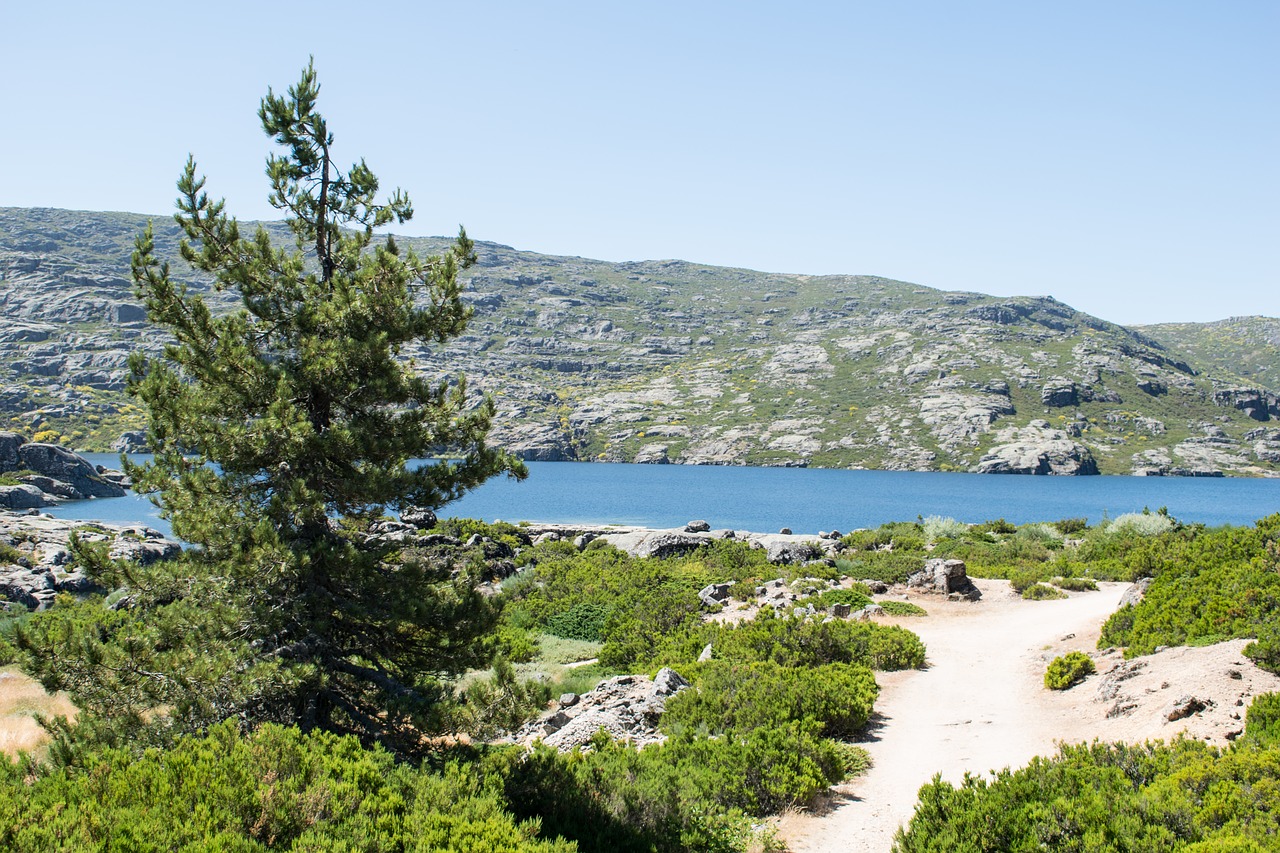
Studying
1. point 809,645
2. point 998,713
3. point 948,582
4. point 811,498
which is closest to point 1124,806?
point 998,713

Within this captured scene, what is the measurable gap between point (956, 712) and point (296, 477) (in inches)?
441

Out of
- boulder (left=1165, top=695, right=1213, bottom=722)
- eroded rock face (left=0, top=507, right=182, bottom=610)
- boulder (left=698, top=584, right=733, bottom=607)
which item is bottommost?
eroded rock face (left=0, top=507, right=182, bottom=610)

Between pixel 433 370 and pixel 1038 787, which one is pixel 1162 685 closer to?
pixel 1038 787

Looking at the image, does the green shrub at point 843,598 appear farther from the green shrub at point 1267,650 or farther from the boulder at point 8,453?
the boulder at point 8,453

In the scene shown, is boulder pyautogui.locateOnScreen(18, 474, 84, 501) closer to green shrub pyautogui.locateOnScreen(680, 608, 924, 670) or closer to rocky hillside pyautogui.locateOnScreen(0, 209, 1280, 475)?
green shrub pyautogui.locateOnScreen(680, 608, 924, 670)

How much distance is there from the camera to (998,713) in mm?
12242

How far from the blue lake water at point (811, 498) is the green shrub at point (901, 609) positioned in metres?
23.6

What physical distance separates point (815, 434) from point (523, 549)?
137m

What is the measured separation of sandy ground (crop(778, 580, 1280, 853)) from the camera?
8656 millimetres

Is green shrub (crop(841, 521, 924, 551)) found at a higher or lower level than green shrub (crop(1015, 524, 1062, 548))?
lower

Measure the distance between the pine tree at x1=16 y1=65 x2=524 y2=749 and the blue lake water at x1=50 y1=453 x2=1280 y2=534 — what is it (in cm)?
3382

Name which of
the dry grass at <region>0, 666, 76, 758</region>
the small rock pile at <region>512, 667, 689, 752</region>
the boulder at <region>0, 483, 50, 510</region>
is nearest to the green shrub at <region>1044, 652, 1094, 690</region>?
the small rock pile at <region>512, 667, 689, 752</region>

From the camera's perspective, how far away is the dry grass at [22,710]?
33.9 feet

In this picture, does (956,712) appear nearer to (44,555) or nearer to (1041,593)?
(1041,593)
